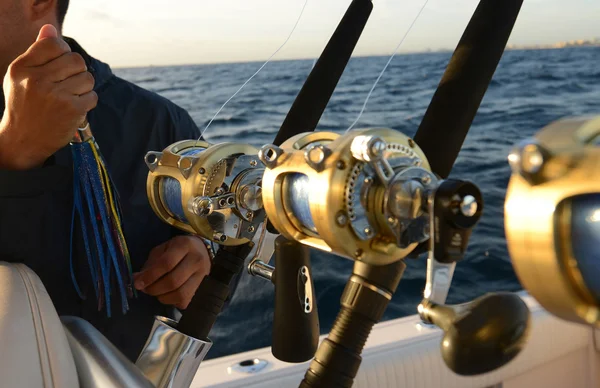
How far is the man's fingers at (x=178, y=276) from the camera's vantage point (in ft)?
3.78

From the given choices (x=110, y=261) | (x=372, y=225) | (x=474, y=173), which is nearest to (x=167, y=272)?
(x=110, y=261)

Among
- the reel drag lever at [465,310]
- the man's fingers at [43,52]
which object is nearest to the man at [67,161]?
the man's fingers at [43,52]

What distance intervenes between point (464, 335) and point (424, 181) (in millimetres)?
131

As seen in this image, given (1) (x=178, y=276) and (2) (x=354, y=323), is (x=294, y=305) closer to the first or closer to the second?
(2) (x=354, y=323)

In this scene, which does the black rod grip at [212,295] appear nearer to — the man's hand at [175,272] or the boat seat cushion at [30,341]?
the boat seat cushion at [30,341]

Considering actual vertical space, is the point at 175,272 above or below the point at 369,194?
below

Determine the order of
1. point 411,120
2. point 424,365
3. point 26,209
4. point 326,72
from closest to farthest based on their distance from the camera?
point 326,72, point 26,209, point 424,365, point 411,120

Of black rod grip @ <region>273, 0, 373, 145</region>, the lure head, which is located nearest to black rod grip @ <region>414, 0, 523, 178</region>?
black rod grip @ <region>273, 0, 373, 145</region>

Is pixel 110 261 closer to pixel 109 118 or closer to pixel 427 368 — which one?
pixel 109 118

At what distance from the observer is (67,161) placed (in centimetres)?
122

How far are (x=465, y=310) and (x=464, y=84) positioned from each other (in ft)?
0.98

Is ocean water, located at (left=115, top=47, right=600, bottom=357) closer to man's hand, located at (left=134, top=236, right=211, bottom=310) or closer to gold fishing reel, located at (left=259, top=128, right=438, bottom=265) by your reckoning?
gold fishing reel, located at (left=259, top=128, right=438, bottom=265)

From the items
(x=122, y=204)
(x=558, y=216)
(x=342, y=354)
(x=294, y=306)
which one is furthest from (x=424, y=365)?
(x=558, y=216)

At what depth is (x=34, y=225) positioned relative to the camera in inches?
46.0
